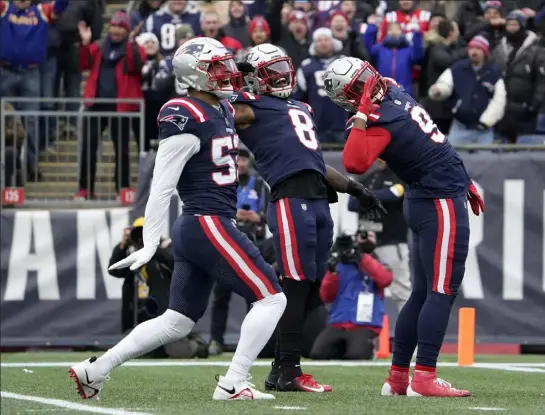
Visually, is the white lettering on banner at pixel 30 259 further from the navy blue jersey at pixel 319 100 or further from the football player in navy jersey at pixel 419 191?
the football player in navy jersey at pixel 419 191

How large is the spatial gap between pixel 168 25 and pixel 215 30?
585 millimetres

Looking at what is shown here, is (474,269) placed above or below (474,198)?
below

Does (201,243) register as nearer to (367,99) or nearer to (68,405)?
(68,405)

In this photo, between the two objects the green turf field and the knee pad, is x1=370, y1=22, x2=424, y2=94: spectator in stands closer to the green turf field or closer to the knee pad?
the green turf field

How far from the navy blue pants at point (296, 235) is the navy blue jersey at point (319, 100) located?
6.10 m

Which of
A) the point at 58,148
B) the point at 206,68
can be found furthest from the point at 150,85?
the point at 206,68

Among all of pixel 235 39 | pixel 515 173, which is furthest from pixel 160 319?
pixel 235 39

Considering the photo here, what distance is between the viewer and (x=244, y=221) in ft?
42.0

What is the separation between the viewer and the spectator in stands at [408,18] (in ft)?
49.7

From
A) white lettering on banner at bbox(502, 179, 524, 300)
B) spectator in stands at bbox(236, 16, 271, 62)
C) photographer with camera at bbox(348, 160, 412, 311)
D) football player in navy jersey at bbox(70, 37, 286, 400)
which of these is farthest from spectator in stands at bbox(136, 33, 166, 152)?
football player in navy jersey at bbox(70, 37, 286, 400)

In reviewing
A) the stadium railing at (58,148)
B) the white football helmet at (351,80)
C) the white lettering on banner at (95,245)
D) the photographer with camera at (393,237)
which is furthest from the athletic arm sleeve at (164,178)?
the stadium railing at (58,148)

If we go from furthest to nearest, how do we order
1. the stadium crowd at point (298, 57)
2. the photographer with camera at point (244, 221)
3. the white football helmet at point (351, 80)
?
the stadium crowd at point (298, 57)
the photographer with camera at point (244, 221)
the white football helmet at point (351, 80)

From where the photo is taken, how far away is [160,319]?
24.1 feet

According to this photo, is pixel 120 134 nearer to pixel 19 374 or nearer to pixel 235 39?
pixel 235 39
